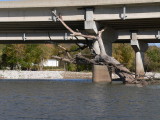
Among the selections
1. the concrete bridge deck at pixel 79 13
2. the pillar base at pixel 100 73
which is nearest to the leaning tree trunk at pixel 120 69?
the concrete bridge deck at pixel 79 13

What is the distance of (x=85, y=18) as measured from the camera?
151ft

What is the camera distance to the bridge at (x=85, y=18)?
43.9 metres

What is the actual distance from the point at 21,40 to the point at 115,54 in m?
45.9

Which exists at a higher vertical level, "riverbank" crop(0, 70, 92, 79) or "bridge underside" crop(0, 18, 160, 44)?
"bridge underside" crop(0, 18, 160, 44)

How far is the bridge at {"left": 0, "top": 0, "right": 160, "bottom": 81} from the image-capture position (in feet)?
144

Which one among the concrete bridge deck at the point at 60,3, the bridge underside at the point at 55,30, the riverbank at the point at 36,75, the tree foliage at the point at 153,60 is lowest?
the riverbank at the point at 36,75

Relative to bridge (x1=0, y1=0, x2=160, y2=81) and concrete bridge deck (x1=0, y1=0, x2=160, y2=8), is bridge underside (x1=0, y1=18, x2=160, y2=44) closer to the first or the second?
bridge (x1=0, y1=0, x2=160, y2=81)

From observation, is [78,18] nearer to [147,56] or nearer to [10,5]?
[10,5]

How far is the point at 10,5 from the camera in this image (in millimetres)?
46562

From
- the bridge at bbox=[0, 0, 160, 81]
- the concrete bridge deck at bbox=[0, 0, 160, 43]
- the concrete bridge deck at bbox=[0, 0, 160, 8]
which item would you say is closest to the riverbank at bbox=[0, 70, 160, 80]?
the bridge at bbox=[0, 0, 160, 81]

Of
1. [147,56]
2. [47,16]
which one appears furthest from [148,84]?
[147,56]

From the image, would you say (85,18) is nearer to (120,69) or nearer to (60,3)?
(60,3)

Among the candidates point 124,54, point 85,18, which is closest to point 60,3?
point 85,18

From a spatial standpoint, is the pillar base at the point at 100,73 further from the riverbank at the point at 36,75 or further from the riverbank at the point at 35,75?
the riverbank at the point at 35,75
